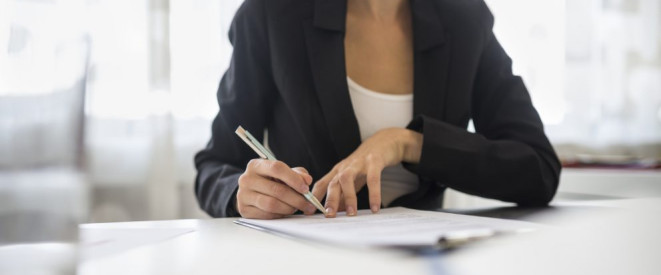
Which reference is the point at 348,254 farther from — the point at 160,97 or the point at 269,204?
the point at 160,97

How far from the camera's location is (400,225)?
0.53m

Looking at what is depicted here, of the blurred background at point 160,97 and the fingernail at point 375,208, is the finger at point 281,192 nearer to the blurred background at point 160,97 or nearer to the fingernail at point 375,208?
the fingernail at point 375,208

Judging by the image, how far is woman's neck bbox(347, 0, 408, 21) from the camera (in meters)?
1.07

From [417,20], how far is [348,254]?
66 cm

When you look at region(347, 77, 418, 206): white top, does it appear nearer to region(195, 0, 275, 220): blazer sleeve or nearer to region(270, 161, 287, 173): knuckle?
region(195, 0, 275, 220): blazer sleeve

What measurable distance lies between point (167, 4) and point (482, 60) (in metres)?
1.10

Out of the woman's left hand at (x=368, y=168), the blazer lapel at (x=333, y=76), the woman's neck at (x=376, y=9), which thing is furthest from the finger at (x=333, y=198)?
the woman's neck at (x=376, y=9)

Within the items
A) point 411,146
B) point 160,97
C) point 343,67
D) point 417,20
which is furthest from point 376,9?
point 160,97

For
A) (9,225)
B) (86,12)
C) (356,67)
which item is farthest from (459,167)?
(86,12)

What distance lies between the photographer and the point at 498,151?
32.5 inches

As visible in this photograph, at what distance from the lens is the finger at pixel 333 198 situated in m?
0.63

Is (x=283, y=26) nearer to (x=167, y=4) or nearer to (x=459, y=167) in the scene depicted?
(x=459, y=167)

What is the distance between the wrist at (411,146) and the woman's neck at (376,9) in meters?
0.37

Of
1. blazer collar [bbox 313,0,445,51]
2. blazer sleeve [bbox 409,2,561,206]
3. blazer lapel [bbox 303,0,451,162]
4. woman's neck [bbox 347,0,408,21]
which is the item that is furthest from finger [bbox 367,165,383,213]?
woman's neck [bbox 347,0,408,21]
